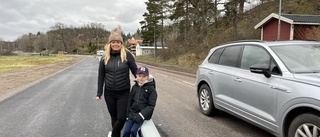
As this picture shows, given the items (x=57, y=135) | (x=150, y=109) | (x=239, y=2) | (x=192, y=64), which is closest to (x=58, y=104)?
(x=57, y=135)

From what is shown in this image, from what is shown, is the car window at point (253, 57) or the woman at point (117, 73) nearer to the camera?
the woman at point (117, 73)

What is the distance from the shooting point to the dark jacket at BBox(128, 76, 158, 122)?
3889mm

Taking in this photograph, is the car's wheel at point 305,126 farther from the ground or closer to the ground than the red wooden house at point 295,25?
closer to the ground

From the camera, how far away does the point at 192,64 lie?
2969 cm

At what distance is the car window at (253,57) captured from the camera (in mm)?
4704

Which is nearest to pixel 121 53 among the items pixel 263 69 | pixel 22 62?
pixel 263 69

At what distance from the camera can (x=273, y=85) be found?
4.13m

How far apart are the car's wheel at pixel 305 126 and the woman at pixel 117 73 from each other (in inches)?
93.1

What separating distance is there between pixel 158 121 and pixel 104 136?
143 centimetres

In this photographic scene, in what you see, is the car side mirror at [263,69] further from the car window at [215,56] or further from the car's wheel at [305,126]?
the car window at [215,56]

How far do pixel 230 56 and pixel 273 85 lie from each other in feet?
6.02

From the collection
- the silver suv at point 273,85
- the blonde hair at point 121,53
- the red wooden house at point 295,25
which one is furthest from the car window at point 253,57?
the red wooden house at point 295,25

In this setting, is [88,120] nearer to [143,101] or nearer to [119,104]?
[119,104]

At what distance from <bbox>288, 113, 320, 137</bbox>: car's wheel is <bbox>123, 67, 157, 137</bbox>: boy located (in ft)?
6.34
